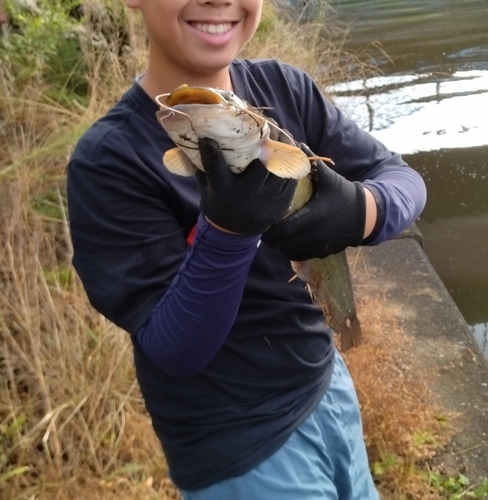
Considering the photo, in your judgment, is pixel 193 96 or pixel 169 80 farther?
pixel 169 80

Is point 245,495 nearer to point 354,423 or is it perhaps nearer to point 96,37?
point 354,423

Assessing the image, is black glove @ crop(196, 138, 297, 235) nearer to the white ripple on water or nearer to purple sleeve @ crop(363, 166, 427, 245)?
purple sleeve @ crop(363, 166, 427, 245)

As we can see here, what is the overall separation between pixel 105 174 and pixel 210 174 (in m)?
0.32

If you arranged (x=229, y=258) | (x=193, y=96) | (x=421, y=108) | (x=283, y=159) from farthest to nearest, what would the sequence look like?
(x=421, y=108) → (x=229, y=258) → (x=283, y=159) → (x=193, y=96)

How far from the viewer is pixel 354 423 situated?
1561 mm

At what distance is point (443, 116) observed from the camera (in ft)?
19.1

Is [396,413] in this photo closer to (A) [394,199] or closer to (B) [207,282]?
(A) [394,199]

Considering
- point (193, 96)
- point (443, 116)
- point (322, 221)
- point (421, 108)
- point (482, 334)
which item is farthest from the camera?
point (421, 108)

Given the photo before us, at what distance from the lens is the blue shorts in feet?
4.34

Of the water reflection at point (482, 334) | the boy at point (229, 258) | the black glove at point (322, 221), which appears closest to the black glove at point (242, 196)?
the boy at point (229, 258)

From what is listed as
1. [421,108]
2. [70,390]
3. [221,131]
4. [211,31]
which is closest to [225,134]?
[221,131]

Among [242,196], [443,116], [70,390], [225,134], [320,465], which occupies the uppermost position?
[225,134]

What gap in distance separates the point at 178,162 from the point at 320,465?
83 cm

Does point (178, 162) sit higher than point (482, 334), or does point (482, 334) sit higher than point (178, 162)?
point (178, 162)
